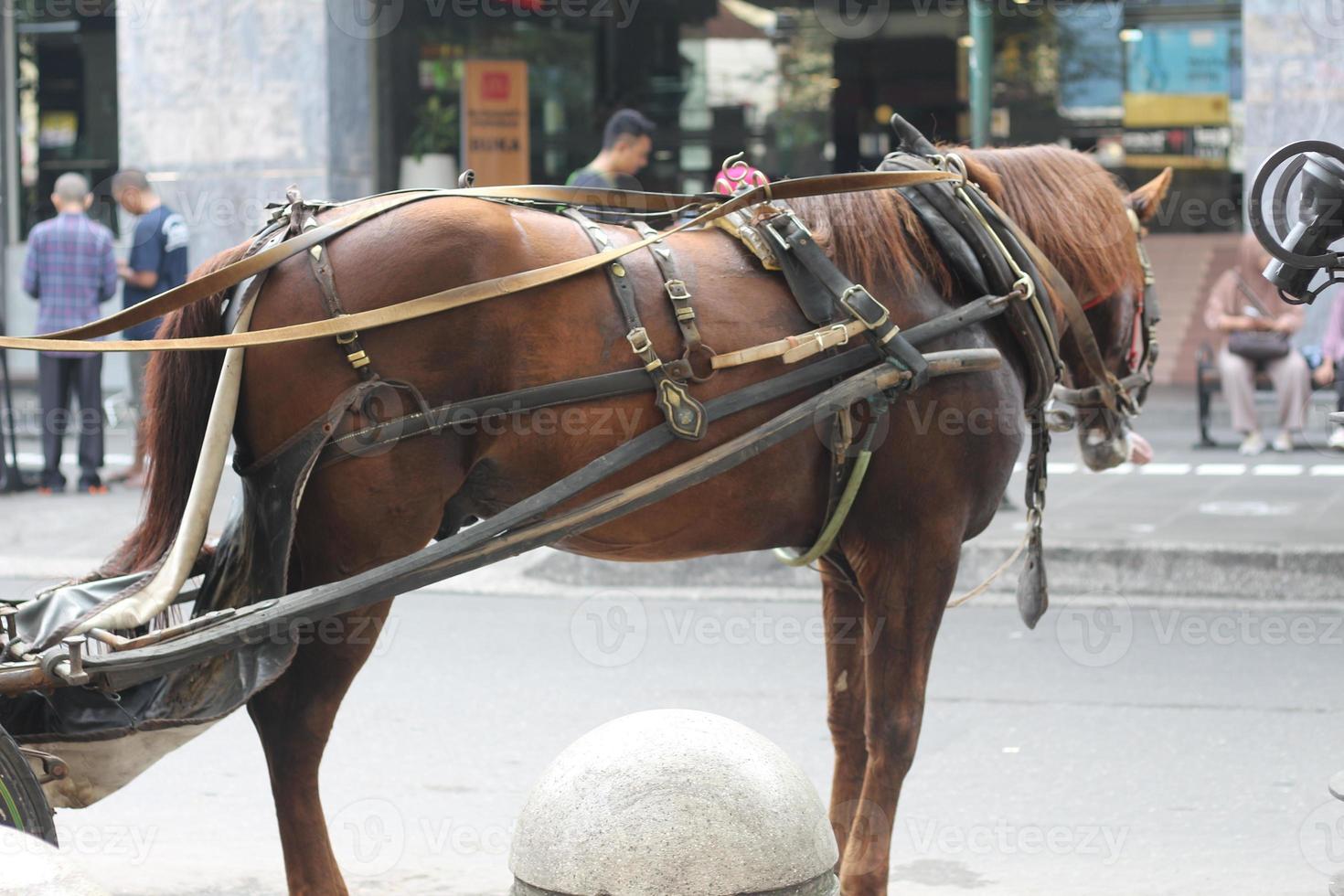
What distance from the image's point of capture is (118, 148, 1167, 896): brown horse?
12.2ft

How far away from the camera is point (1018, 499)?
35.4 feet

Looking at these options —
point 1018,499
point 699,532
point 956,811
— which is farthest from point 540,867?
point 1018,499

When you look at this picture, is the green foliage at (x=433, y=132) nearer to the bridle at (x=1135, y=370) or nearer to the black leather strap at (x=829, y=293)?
the bridle at (x=1135, y=370)

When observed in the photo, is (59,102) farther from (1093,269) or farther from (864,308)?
(864,308)

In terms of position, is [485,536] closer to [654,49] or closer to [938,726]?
[938,726]

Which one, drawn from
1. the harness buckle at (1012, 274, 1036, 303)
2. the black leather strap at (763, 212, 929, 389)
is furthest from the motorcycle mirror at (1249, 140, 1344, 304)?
the black leather strap at (763, 212, 929, 389)

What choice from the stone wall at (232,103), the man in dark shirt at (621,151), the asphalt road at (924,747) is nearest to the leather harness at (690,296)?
the asphalt road at (924,747)

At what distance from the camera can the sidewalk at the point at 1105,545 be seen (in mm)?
8141

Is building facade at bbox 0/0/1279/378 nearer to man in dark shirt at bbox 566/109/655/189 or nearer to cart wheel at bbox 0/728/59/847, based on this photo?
man in dark shirt at bbox 566/109/655/189

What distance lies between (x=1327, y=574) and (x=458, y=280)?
5687mm

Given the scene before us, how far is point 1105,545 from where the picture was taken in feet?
27.4

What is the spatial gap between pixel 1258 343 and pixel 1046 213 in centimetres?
871

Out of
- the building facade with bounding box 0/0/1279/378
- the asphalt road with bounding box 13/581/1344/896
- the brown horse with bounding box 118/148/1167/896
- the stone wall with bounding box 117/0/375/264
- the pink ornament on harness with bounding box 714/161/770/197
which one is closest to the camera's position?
the brown horse with bounding box 118/148/1167/896

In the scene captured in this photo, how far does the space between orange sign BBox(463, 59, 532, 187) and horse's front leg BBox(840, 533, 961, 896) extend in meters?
13.3
